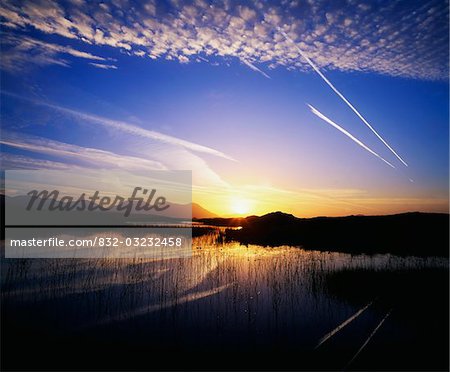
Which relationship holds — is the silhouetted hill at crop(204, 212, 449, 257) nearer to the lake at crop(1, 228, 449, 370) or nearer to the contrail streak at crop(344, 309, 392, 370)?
the lake at crop(1, 228, 449, 370)

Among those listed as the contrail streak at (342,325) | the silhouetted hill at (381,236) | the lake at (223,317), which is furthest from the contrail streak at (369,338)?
the silhouetted hill at (381,236)

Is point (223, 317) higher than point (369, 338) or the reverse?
higher

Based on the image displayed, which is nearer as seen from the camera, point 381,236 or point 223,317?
point 223,317

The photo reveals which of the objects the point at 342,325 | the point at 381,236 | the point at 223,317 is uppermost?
the point at 381,236

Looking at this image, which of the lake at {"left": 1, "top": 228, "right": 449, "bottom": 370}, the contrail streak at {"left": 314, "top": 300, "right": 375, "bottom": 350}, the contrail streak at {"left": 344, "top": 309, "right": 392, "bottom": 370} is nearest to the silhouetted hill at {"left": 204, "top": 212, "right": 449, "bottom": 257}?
the lake at {"left": 1, "top": 228, "right": 449, "bottom": 370}

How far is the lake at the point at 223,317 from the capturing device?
7484mm

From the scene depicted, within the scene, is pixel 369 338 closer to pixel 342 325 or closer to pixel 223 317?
pixel 342 325

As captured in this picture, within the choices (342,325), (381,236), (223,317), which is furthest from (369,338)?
(381,236)

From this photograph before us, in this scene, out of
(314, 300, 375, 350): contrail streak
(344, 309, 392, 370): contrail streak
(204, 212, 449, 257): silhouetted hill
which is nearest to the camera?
(344, 309, 392, 370): contrail streak

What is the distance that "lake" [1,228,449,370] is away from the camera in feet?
24.6

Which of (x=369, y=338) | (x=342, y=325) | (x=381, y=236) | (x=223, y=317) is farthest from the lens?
(x=381, y=236)

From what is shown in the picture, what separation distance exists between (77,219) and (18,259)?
56.4 meters

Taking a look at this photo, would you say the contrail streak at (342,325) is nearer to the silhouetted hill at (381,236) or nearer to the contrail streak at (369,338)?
the contrail streak at (369,338)

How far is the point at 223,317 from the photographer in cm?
1012
